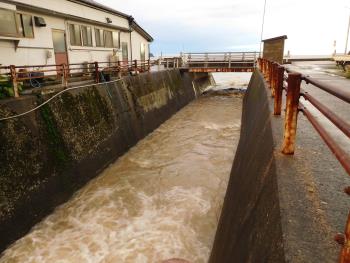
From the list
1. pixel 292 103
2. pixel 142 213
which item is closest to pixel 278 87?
pixel 292 103

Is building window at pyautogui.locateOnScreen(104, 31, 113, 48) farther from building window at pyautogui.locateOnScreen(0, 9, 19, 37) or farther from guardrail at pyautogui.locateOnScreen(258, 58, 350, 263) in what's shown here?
guardrail at pyautogui.locateOnScreen(258, 58, 350, 263)

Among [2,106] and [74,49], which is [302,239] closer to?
[2,106]

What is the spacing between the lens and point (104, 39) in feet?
60.6

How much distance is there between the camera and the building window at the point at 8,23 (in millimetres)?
10508

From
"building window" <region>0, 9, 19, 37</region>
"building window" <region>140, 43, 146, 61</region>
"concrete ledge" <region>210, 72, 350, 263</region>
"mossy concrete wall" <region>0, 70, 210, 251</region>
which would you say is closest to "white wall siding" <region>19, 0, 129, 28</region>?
"building window" <region>0, 9, 19, 37</region>

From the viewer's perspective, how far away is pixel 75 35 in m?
15.4

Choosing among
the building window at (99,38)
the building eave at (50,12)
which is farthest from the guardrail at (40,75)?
the building window at (99,38)

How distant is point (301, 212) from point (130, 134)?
431 inches

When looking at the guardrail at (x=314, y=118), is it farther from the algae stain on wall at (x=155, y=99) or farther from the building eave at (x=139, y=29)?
the building eave at (x=139, y=29)

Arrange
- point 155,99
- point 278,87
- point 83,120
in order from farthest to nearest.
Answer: point 155,99
point 83,120
point 278,87

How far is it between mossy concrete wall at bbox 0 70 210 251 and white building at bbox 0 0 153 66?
349cm

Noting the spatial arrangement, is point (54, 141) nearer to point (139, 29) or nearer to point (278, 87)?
point (278, 87)

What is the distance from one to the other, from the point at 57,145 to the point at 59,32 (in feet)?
26.9

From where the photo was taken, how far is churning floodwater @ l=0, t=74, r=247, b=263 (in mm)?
6145
